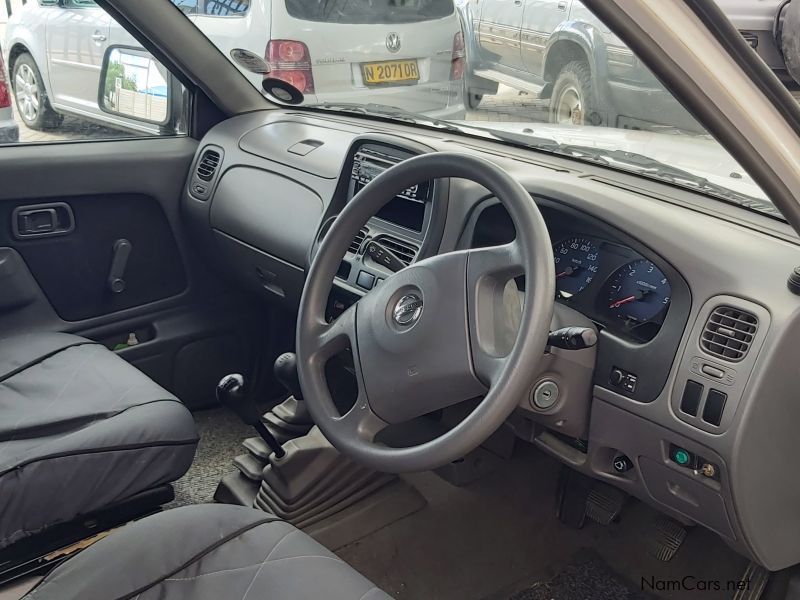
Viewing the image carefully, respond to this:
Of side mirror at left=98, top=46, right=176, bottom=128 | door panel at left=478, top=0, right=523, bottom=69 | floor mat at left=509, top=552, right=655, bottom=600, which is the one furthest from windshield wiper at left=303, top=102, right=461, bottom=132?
floor mat at left=509, top=552, right=655, bottom=600

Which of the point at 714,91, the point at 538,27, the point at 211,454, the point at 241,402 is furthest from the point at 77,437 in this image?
the point at 538,27

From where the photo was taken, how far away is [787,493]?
1.47m

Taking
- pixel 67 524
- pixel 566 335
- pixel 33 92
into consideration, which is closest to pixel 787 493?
pixel 566 335

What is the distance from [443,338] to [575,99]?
0.98 metres

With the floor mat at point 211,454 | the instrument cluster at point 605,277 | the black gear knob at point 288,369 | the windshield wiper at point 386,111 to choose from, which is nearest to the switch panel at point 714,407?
the instrument cluster at point 605,277

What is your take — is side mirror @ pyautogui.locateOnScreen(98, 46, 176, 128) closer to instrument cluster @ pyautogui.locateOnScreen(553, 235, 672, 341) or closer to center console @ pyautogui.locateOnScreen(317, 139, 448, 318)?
center console @ pyautogui.locateOnScreen(317, 139, 448, 318)

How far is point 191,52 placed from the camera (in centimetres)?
252

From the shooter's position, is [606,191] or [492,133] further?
[492,133]

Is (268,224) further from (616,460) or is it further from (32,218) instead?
(616,460)

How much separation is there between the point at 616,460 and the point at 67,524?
109 centimetres

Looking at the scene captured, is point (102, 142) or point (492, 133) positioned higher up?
point (492, 133)

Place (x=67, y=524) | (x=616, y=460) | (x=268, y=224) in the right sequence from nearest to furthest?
(x=616, y=460), (x=67, y=524), (x=268, y=224)

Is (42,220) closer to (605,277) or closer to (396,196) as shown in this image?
(396,196)

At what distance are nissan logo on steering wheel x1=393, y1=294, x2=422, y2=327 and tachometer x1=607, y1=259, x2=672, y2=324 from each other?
0.37 metres
